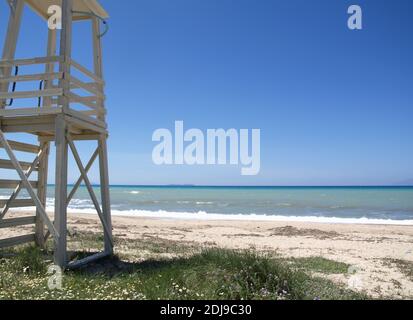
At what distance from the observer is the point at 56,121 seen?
7430mm

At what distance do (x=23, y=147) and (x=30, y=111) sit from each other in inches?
77.0

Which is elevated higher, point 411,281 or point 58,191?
point 58,191

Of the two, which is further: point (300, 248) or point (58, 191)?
point (300, 248)

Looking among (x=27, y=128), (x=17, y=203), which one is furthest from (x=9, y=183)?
(x=27, y=128)

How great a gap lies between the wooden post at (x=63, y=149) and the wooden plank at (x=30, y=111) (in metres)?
0.15

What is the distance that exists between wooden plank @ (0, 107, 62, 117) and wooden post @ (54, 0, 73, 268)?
0.15 meters

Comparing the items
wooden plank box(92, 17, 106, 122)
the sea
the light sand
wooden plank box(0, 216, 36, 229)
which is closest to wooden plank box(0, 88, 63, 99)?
wooden plank box(92, 17, 106, 122)

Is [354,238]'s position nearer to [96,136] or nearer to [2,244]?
[96,136]

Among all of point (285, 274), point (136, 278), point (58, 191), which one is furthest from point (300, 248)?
point (58, 191)

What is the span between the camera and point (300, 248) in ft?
42.3

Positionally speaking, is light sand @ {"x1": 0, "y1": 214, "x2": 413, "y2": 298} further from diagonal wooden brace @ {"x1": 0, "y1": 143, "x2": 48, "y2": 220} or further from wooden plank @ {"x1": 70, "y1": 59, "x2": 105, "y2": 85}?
wooden plank @ {"x1": 70, "y1": 59, "x2": 105, "y2": 85}

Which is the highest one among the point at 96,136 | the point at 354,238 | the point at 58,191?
the point at 96,136

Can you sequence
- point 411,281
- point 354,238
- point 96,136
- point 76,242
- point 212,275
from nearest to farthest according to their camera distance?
point 212,275, point 411,281, point 96,136, point 76,242, point 354,238

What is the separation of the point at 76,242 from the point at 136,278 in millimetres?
5997
